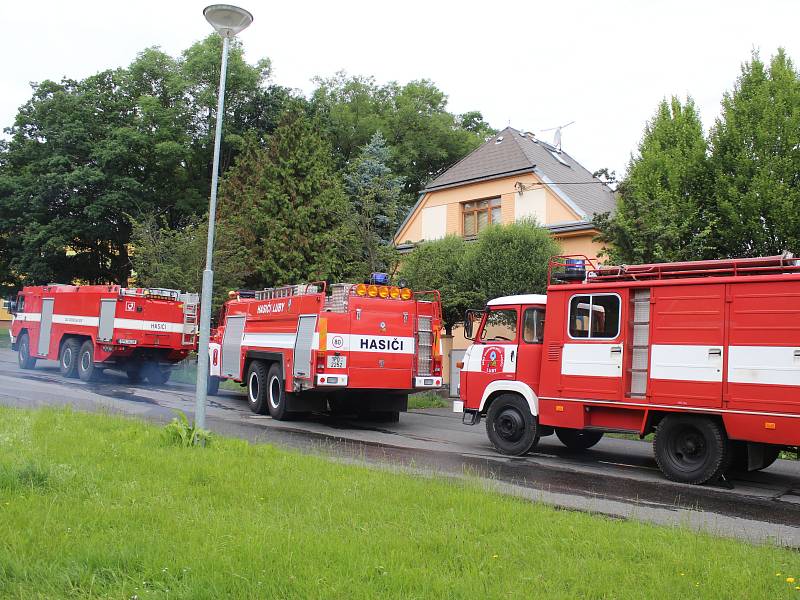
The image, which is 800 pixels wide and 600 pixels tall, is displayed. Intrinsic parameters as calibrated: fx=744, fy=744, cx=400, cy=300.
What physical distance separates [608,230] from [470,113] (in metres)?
37.0

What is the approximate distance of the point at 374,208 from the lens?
74.4 ft

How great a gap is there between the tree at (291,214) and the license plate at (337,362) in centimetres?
1484

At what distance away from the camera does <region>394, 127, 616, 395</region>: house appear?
A: 25.7 meters

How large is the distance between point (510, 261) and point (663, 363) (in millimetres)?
10681

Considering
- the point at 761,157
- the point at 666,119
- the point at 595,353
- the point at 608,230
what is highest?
the point at 666,119

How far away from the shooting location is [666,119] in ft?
64.8

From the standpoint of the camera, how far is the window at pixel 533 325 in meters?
11.6

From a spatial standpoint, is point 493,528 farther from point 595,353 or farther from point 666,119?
point 666,119

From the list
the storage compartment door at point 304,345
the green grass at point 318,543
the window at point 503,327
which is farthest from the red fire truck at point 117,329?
the green grass at point 318,543

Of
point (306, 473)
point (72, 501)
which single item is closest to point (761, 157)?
point (306, 473)

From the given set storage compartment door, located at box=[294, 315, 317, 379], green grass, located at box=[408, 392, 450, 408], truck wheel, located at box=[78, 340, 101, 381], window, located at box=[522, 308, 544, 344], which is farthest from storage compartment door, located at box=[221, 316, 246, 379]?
window, located at box=[522, 308, 544, 344]

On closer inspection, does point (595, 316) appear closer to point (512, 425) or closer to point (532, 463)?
point (512, 425)

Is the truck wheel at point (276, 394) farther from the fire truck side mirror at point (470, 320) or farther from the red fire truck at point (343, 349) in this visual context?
the fire truck side mirror at point (470, 320)

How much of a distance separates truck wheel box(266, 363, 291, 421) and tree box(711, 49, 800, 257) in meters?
10.9
